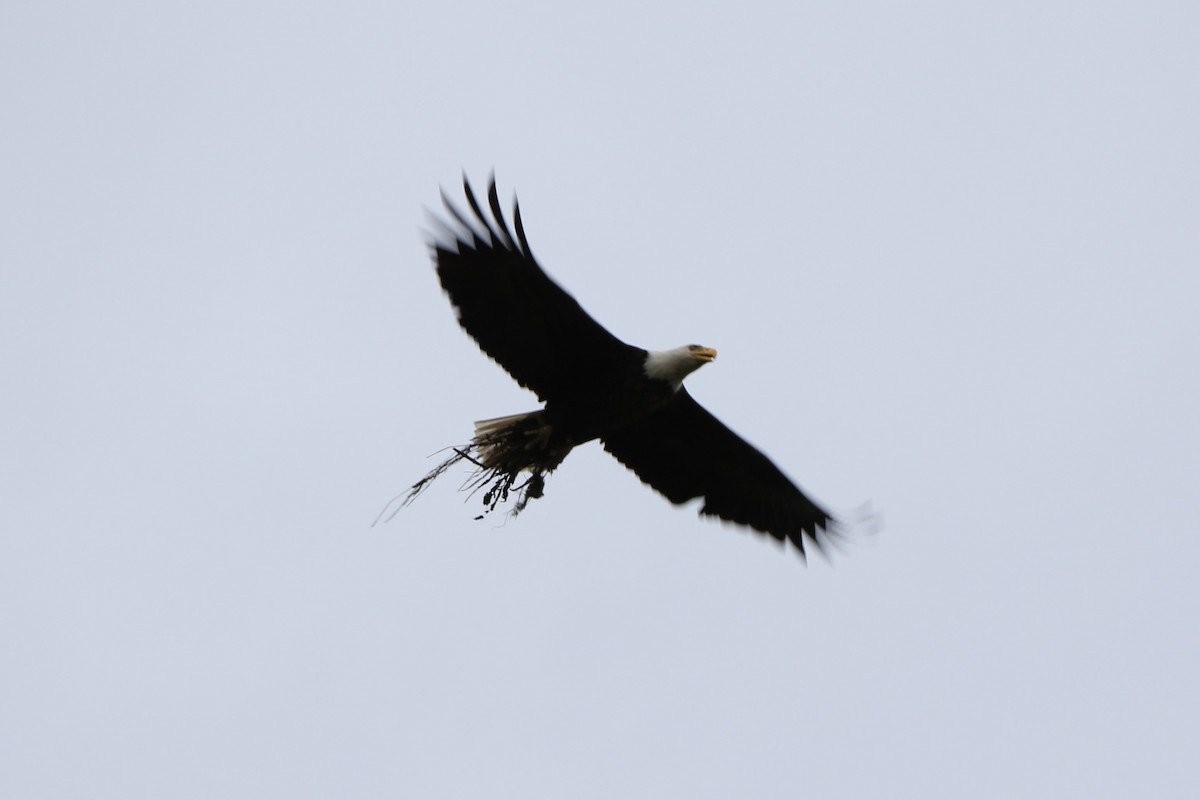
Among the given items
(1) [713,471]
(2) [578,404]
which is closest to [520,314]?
(2) [578,404]

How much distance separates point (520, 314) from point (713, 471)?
1980 mm

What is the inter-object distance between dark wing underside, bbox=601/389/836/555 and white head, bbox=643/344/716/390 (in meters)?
0.43

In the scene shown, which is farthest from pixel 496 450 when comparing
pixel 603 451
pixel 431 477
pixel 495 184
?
pixel 495 184

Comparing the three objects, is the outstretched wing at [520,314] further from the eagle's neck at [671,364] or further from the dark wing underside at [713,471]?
the dark wing underside at [713,471]

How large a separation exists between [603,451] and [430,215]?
2.29m

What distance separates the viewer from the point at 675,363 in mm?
8586

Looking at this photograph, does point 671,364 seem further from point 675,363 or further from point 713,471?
point 713,471

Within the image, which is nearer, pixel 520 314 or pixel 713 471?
pixel 520 314

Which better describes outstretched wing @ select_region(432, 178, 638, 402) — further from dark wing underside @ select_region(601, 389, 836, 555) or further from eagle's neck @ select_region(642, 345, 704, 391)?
dark wing underside @ select_region(601, 389, 836, 555)

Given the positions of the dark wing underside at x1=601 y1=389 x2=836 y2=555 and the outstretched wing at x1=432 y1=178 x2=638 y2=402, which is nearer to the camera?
the outstretched wing at x1=432 y1=178 x2=638 y2=402

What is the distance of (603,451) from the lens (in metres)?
9.60

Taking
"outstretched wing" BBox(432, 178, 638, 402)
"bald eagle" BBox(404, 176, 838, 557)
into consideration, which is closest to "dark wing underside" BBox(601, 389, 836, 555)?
"bald eagle" BBox(404, 176, 838, 557)

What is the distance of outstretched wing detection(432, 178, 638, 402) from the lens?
799 centimetres

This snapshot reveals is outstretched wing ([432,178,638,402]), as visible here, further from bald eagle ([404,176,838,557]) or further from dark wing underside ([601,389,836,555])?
dark wing underside ([601,389,836,555])
